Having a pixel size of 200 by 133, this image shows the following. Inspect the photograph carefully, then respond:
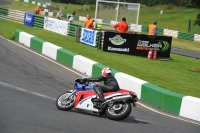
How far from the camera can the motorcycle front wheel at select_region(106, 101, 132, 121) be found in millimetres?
10594

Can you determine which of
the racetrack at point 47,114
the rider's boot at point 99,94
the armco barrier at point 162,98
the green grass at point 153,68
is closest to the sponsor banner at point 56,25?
the green grass at point 153,68

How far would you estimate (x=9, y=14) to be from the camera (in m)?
43.2

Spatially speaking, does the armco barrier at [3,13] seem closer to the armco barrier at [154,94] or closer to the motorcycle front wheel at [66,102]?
the armco barrier at [154,94]

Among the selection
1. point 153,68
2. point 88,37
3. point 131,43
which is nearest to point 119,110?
point 153,68

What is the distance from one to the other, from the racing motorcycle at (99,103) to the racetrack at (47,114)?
0.18m

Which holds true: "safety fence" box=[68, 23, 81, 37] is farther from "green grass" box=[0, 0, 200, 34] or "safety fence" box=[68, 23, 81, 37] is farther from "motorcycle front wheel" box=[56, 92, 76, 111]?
"green grass" box=[0, 0, 200, 34]

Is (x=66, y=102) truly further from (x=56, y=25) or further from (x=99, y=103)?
(x=56, y=25)

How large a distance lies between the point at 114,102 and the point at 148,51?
1566cm

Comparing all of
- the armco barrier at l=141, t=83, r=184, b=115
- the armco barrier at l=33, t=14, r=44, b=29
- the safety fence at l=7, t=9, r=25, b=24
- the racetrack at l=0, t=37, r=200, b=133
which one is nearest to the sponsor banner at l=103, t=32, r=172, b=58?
the racetrack at l=0, t=37, r=200, b=133

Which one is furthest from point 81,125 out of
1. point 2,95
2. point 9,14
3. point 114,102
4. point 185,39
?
point 185,39

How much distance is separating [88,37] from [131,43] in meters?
3.38

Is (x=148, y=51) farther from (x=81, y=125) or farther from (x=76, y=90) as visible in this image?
(x=81, y=125)

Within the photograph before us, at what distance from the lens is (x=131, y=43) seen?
84.4 feet

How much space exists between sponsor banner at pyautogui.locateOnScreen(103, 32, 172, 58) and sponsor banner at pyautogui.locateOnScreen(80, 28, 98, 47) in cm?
133
